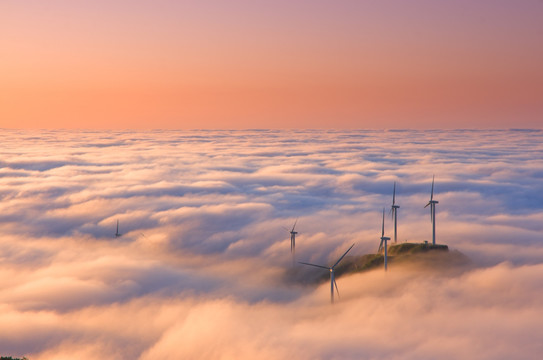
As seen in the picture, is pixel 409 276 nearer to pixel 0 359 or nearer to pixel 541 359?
pixel 541 359

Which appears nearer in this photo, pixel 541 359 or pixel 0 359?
pixel 0 359

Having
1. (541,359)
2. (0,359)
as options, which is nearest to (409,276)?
(541,359)

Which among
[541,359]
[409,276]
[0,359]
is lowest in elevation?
[541,359]

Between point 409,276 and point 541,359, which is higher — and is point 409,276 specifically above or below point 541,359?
above

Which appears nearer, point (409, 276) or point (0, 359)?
point (0, 359)

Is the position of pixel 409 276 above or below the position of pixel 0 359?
below

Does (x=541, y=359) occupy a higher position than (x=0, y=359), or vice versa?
(x=0, y=359)
